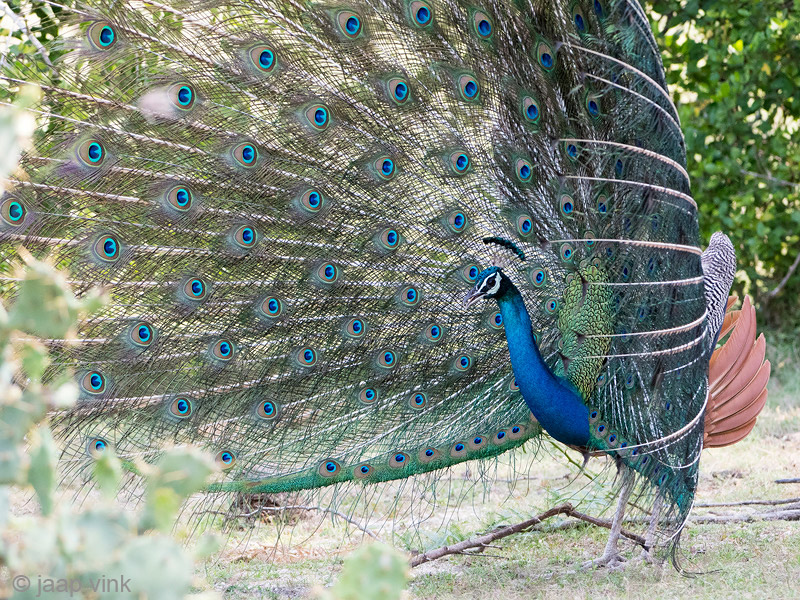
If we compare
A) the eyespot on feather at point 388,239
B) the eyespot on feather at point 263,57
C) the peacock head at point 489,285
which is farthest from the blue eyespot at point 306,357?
the eyespot on feather at point 263,57

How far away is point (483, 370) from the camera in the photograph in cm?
373

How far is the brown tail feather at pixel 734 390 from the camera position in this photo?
361 cm

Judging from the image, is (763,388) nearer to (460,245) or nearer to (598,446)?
(598,446)

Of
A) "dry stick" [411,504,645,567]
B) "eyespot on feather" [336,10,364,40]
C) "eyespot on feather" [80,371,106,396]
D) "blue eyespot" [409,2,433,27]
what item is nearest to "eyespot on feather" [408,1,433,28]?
"blue eyespot" [409,2,433,27]

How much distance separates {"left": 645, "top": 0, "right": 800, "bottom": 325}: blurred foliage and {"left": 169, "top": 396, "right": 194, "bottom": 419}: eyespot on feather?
5113 mm

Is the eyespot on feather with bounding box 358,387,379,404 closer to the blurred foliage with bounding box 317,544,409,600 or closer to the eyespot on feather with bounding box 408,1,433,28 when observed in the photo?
the eyespot on feather with bounding box 408,1,433,28

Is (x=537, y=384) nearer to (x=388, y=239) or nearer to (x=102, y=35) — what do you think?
(x=388, y=239)

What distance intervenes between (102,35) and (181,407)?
4.80 ft

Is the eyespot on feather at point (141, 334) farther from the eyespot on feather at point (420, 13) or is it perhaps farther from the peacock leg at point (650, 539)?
the peacock leg at point (650, 539)

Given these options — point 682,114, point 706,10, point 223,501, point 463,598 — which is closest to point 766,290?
point 682,114

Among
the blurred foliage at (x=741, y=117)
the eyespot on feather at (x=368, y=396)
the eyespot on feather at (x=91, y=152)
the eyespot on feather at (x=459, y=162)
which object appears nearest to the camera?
the eyespot on feather at (x=91, y=152)

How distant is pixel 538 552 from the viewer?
396 cm

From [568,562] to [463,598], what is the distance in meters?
0.62

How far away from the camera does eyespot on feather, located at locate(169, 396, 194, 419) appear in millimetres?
3436
